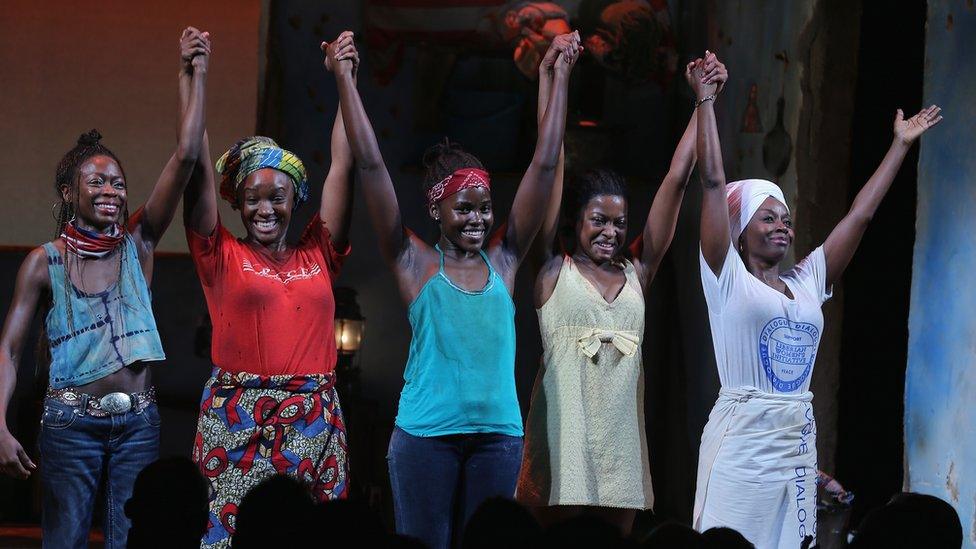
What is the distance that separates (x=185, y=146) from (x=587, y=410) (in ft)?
4.85

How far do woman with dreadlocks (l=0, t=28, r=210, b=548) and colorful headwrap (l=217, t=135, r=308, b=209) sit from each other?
0.49ft

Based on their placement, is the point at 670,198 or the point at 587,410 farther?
the point at 670,198

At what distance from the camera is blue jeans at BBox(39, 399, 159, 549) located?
12.3 feet

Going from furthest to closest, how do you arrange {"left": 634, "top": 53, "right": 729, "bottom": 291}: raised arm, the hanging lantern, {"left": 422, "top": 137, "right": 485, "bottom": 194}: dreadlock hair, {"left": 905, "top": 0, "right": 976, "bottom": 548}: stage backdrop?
the hanging lantern < {"left": 905, "top": 0, "right": 976, "bottom": 548}: stage backdrop < {"left": 634, "top": 53, "right": 729, "bottom": 291}: raised arm < {"left": 422, "top": 137, "right": 485, "bottom": 194}: dreadlock hair

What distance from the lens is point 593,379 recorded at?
4.14 metres

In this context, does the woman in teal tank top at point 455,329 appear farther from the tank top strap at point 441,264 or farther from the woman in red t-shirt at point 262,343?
the woman in red t-shirt at point 262,343

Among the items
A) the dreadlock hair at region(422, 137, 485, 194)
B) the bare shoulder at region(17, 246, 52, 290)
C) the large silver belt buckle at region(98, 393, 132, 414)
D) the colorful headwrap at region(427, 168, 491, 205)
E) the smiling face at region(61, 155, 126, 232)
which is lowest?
the large silver belt buckle at region(98, 393, 132, 414)

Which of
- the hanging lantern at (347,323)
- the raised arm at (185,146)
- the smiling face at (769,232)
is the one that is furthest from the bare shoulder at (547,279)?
the hanging lantern at (347,323)

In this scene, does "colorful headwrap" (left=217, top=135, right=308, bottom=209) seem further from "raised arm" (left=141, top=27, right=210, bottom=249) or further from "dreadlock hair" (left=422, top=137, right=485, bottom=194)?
"dreadlock hair" (left=422, top=137, right=485, bottom=194)

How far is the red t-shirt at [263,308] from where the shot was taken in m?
3.85

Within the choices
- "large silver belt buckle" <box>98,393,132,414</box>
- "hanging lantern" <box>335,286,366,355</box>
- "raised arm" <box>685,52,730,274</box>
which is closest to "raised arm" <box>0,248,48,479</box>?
"large silver belt buckle" <box>98,393,132,414</box>

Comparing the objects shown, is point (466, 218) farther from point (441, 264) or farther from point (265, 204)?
point (265, 204)

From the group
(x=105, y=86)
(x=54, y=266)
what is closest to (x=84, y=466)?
(x=54, y=266)

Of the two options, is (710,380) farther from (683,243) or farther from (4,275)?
(4,275)
